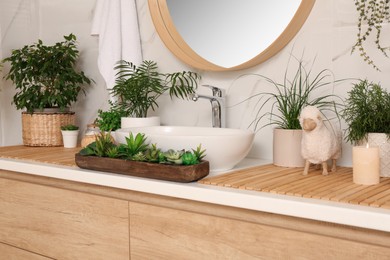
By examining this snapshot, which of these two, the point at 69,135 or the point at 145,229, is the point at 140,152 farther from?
the point at 69,135

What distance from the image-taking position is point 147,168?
135cm

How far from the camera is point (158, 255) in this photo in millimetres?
1317

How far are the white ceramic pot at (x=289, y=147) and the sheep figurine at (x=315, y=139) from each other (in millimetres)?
77

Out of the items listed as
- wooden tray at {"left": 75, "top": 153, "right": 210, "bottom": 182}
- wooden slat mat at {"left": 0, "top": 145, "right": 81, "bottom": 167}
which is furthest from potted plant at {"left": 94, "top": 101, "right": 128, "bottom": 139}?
wooden tray at {"left": 75, "top": 153, "right": 210, "bottom": 182}

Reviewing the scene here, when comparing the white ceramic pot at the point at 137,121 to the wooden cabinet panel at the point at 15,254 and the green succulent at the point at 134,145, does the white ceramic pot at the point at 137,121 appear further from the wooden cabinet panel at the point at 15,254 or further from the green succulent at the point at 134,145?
the wooden cabinet panel at the point at 15,254

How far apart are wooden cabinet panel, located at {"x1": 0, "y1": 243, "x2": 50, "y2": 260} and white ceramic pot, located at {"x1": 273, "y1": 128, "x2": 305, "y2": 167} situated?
83 cm

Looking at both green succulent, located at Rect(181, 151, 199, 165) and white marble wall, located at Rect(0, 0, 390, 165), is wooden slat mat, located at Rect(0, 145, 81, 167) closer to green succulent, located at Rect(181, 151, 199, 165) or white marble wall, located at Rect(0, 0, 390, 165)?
white marble wall, located at Rect(0, 0, 390, 165)

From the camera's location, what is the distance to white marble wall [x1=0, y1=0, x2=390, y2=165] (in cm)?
151

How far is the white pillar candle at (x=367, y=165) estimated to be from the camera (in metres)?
1.22

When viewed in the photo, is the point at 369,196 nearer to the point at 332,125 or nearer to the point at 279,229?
the point at 279,229

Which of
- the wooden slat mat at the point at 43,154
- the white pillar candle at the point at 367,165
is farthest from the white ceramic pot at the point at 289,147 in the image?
the wooden slat mat at the point at 43,154

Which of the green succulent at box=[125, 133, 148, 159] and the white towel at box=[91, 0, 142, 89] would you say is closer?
the green succulent at box=[125, 133, 148, 159]

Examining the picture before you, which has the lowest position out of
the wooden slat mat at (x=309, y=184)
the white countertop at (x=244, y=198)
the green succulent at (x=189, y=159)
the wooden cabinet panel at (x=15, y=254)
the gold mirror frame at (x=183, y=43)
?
the wooden cabinet panel at (x=15, y=254)

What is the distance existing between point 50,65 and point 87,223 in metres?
0.81
